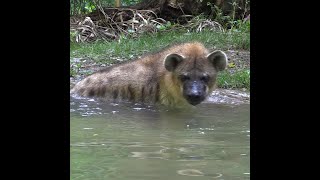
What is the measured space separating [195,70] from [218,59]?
40 cm

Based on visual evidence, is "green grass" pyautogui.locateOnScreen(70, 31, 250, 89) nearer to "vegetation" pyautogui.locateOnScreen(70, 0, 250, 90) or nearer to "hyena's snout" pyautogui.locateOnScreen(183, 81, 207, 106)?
"vegetation" pyautogui.locateOnScreen(70, 0, 250, 90)

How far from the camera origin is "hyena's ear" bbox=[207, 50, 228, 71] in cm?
764

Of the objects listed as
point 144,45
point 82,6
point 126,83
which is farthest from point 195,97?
point 82,6

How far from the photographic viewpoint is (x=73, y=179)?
340cm

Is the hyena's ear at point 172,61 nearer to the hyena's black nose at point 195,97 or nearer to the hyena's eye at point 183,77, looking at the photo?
the hyena's eye at point 183,77

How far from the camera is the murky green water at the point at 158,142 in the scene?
365cm

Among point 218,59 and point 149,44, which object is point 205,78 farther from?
point 149,44

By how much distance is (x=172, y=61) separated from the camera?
7.67m

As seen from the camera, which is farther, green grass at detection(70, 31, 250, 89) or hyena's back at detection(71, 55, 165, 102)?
green grass at detection(70, 31, 250, 89)

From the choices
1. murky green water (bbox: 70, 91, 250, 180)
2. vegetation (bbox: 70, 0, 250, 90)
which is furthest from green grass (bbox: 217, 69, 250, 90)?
murky green water (bbox: 70, 91, 250, 180)

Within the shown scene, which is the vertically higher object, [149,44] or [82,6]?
[82,6]
